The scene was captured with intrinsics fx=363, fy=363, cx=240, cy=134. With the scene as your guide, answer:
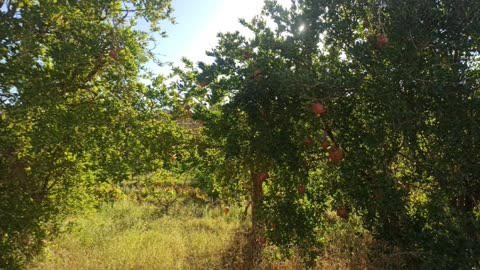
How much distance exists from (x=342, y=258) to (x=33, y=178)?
187 inches

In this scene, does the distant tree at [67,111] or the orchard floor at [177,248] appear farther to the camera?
the orchard floor at [177,248]

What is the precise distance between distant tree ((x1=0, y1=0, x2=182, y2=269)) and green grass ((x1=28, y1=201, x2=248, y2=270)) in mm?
1406

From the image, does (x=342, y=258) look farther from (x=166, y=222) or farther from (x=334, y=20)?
(x=166, y=222)

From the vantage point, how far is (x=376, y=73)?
3711mm

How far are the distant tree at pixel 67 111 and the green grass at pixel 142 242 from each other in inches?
55.4

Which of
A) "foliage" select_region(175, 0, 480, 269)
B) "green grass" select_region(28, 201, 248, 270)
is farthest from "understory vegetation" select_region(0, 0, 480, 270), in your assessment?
"green grass" select_region(28, 201, 248, 270)

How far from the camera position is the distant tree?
3.75 meters

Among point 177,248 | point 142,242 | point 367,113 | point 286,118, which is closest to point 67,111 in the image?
point 286,118

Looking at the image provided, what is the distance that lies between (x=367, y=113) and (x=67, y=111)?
10.9ft

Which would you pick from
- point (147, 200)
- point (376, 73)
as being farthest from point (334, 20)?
point (147, 200)

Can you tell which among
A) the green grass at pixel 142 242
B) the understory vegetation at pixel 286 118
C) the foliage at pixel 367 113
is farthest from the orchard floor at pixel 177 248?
the foliage at pixel 367 113

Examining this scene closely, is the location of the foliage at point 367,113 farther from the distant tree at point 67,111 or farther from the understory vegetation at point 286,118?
the distant tree at point 67,111

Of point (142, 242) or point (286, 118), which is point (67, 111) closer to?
point (286, 118)

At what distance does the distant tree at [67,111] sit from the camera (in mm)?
3748
